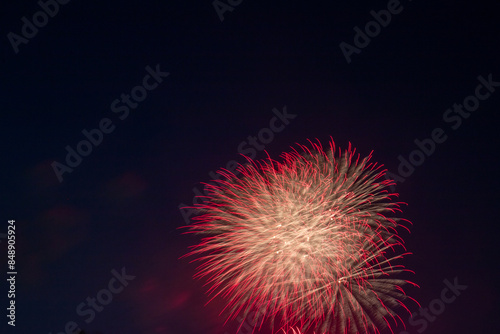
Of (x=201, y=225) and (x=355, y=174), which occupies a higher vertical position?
(x=201, y=225)

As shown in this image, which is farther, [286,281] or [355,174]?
[355,174]

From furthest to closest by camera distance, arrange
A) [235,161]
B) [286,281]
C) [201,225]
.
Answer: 1. [235,161]
2. [201,225]
3. [286,281]

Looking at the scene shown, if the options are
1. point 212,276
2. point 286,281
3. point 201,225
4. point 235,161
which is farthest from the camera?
point 235,161

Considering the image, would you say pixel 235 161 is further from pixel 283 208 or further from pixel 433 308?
pixel 433 308

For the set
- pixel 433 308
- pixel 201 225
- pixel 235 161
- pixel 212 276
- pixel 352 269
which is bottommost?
pixel 433 308

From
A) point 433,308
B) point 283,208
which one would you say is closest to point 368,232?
point 283,208

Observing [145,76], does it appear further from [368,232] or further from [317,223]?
[368,232]
